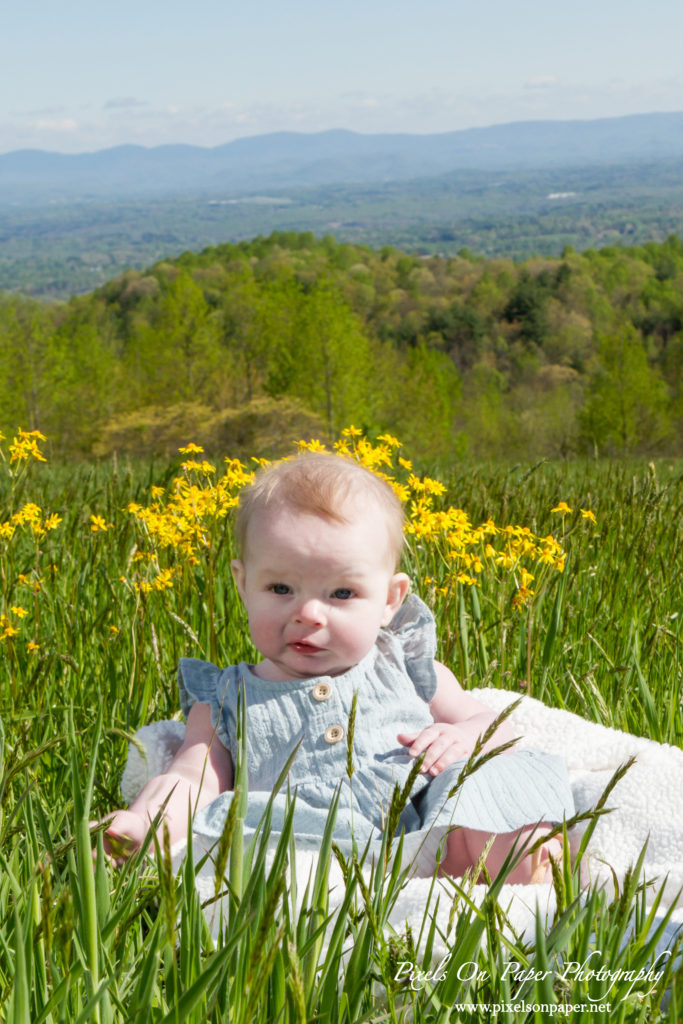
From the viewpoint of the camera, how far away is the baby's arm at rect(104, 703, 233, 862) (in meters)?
1.97

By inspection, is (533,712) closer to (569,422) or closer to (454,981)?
(454,981)

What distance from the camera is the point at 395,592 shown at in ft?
8.26

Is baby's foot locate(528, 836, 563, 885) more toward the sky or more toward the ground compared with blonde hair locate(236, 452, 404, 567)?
more toward the ground

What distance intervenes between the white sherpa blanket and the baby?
0.36 feet

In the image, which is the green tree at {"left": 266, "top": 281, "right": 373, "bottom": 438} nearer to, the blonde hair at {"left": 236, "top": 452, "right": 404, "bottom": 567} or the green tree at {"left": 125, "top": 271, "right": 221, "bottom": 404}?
the green tree at {"left": 125, "top": 271, "right": 221, "bottom": 404}

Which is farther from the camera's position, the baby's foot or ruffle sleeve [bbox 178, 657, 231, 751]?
ruffle sleeve [bbox 178, 657, 231, 751]

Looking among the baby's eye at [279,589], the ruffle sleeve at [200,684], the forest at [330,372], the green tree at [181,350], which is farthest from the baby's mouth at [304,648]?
the green tree at [181,350]

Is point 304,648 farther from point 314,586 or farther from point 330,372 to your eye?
point 330,372

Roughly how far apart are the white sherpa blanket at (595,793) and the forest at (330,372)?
9.16 meters

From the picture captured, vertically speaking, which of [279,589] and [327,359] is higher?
[279,589]

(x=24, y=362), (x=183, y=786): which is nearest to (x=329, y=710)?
(x=183, y=786)

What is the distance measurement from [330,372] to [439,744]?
3844cm

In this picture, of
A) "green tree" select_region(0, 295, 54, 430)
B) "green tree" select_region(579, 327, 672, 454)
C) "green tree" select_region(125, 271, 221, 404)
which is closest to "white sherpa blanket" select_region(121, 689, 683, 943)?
"green tree" select_region(0, 295, 54, 430)

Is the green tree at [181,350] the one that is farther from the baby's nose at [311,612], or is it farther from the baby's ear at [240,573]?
the baby's nose at [311,612]
